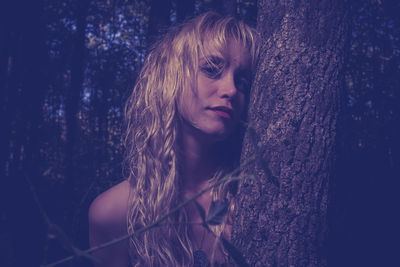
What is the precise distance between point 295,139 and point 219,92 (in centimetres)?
63

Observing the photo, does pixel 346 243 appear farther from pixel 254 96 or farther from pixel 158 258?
pixel 254 96

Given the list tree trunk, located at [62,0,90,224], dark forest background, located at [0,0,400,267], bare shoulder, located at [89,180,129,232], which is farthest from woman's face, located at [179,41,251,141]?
tree trunk, located at [62,0,90,224]

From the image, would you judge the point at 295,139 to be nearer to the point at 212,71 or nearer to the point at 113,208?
the point at 212,71

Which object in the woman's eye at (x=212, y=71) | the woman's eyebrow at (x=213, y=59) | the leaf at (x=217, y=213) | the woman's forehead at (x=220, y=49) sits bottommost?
the leaf at (x=217, y=213)

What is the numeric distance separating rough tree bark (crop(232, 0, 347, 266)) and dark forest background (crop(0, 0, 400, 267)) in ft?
0.40

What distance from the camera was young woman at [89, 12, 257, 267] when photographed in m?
1.93

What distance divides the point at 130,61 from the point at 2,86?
5174 mm

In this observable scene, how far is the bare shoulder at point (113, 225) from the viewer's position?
2.29 m

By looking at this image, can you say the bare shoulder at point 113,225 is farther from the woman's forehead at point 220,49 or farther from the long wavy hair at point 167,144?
the woman's forehead at point 220,49

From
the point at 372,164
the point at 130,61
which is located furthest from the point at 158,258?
the point at 130,61

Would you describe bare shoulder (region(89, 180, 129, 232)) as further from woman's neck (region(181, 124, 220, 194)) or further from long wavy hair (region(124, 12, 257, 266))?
woman's neck (region(181, 124, 220, 194))

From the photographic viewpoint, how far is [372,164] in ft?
21.6

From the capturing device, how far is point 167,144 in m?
2.20

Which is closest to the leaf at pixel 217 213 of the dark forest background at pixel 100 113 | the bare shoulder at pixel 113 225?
the dark forest background at pixel 100 113
